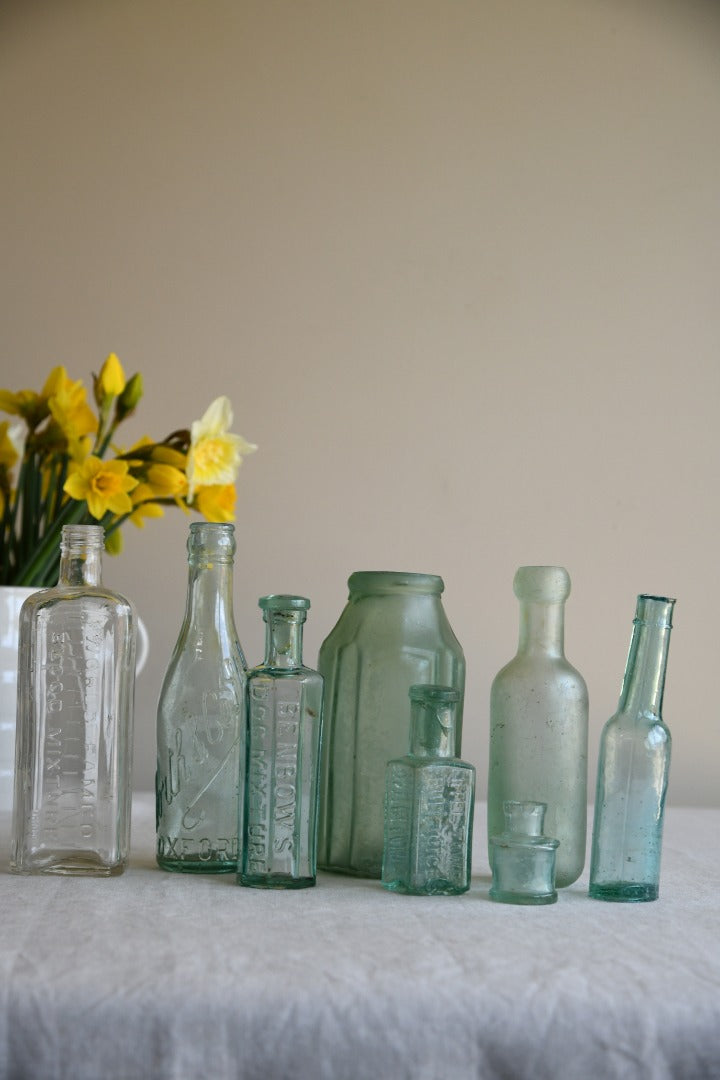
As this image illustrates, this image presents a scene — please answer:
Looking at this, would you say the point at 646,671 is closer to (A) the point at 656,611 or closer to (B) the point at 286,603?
(A) the point at 656,611

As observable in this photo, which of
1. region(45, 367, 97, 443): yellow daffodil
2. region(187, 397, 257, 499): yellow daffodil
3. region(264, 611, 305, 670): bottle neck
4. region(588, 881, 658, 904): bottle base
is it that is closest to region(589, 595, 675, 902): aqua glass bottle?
region(588, 881, 658, 904): bottle base

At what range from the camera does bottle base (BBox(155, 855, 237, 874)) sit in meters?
0.76

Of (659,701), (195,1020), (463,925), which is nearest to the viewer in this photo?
(195,1020)

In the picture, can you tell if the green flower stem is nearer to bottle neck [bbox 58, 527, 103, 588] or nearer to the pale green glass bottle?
bottle neck [bbox 58, 527, 103, 588]

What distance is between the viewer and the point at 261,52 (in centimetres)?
141

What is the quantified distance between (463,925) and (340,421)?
844mm

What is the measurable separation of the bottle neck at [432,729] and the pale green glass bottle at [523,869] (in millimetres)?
66

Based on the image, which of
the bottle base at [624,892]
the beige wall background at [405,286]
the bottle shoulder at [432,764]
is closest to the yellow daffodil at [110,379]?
the beige wall background at [405,286]

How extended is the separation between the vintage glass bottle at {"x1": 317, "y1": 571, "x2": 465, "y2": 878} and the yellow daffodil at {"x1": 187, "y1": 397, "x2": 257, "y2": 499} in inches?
11.6

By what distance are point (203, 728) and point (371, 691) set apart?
0.12 m

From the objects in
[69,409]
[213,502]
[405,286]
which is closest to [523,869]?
[213,502]

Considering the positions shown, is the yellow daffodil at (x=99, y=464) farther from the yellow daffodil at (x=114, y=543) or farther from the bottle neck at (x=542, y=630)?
the bottle neck at (x=542, y=630)

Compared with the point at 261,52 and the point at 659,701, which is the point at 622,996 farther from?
the point at 261,52

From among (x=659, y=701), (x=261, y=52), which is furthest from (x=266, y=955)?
(x=261, y=52)
